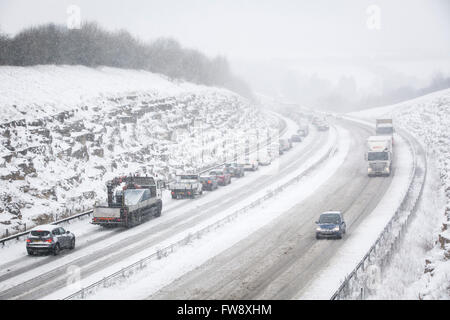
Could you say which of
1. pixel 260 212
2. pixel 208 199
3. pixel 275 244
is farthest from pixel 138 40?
pixel 275 244

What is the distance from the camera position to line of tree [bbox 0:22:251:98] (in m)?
58.0

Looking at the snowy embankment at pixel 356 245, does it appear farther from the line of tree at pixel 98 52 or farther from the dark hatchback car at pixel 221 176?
the line of tree at pixel 98 52

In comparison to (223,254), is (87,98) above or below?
above

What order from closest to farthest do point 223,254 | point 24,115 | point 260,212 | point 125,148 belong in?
point 223,254, point 260,212, point 24,115, point 125,148

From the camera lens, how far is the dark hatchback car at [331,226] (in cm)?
2830

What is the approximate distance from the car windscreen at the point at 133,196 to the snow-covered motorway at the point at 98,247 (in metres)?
1.89

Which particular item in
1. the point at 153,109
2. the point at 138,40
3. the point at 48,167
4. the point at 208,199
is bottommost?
the point at 208,199

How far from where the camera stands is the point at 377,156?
49.8 meters

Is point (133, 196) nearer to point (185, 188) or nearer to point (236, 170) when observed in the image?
point (185, 188)

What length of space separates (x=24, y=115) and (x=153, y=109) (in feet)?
76.9

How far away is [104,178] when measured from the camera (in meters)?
45.3

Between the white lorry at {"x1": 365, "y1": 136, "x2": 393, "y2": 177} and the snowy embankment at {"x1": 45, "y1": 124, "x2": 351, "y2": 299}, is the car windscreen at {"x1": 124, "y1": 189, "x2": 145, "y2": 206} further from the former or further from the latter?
the white lorry at {"x1": 365, "y1": 136, "x2": 393, "y2": 177}

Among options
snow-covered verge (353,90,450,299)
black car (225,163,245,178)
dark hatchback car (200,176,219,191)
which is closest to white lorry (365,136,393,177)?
snow-covered verge (353,90,450,299)

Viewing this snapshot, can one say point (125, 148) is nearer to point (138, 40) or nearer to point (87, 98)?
point (87, 98)
